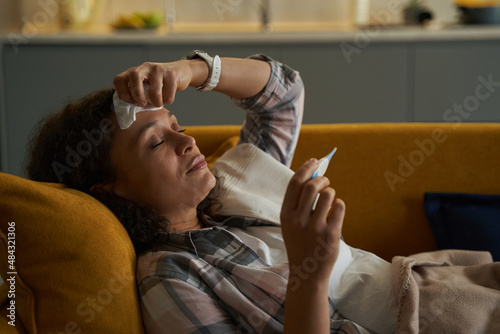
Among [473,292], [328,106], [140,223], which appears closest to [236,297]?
[140,223]

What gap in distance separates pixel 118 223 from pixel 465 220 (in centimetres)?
97

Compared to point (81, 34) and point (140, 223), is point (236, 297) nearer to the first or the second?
point (140, 223)

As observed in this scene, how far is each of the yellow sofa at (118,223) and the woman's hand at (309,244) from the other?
35cm

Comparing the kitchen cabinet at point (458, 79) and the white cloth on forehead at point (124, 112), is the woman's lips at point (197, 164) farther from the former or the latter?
the kitchen cabinet at point (458, 79)

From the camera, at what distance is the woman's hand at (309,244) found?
88 cm

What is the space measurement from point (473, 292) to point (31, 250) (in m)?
0.88

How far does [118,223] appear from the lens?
1.22 m

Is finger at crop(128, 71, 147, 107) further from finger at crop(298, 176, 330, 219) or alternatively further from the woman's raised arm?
finger at crop(298, 176, 330, 219)

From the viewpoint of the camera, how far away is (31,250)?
3.57ft

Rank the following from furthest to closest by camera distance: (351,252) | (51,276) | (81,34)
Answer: (81,34) < (351,252) < (51,276)
